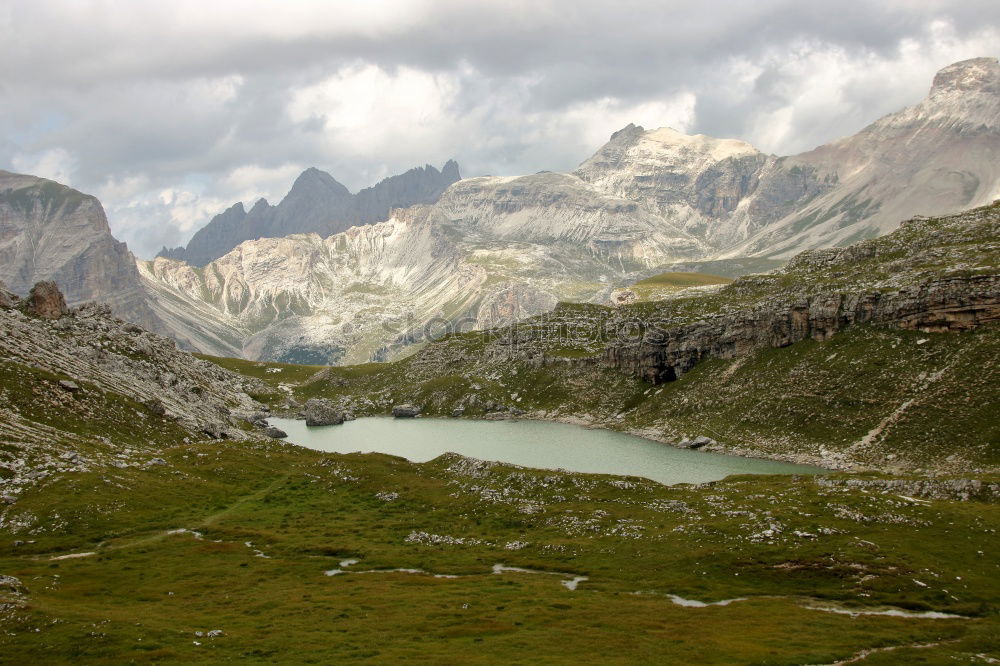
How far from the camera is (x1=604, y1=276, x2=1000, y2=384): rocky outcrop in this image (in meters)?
129

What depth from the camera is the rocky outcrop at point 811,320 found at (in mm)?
129425

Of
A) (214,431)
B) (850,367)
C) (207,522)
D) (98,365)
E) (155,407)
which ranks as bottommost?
(207,522)

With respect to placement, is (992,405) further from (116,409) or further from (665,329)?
(116,409)

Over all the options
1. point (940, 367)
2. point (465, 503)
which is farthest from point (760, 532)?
point (940, 367)

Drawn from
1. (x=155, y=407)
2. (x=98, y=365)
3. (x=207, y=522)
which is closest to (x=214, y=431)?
(x=155, y=407)

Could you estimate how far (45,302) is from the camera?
13875 cm

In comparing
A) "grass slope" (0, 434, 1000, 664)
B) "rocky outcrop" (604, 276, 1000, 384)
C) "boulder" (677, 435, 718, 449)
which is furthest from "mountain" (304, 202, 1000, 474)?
"grass slope" (0, 434, 1000, 664)

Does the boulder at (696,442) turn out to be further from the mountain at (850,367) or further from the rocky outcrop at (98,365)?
the rocky outcrop at (98,365)

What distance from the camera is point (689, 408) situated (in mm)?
166375

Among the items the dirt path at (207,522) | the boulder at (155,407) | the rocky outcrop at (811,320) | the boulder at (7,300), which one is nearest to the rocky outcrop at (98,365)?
the boulder at (155,407)

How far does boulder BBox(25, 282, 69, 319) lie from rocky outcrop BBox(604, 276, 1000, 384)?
133306 mm

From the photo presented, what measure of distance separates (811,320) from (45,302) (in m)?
152

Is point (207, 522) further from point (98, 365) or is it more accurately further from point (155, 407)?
point (98, 365)

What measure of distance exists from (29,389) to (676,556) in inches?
3190
